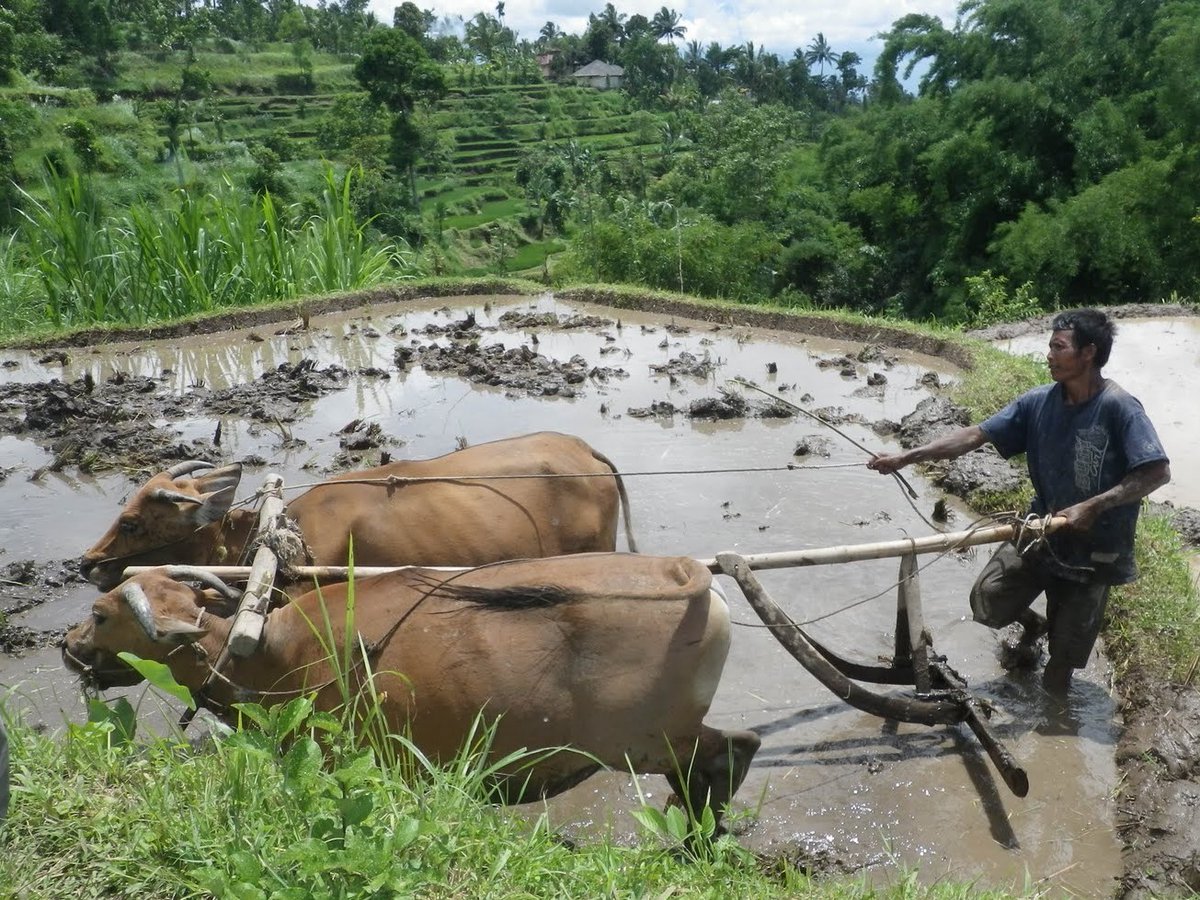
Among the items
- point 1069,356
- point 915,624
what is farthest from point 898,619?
point 1069,356

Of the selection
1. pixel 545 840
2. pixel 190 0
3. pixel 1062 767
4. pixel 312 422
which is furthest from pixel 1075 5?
pixel 190 0

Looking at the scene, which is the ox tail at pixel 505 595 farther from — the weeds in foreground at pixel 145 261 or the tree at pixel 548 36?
the tree at pixel 548 36

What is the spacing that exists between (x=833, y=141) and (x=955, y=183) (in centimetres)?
517

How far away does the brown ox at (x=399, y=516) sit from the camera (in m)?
4.95

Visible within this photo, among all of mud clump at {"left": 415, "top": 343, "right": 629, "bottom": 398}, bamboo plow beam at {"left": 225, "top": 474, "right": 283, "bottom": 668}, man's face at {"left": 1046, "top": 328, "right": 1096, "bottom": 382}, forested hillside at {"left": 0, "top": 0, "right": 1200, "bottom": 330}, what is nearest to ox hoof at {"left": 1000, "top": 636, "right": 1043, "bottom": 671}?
man's face at {"left": 1046, "top": 328, "right": 1096, "bottom": 382}

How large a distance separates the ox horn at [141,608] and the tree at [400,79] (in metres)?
49.8

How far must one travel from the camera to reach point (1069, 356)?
4504 millimetres

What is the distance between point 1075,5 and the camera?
77.4ft

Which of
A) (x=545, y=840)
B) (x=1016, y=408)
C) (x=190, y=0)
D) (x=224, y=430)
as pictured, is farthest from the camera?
(x=190, y=0)

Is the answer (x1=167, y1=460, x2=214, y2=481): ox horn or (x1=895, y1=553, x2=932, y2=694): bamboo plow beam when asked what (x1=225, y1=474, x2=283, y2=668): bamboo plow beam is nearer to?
(x1=167, y1=460, x2=214, y2=481): ox horn

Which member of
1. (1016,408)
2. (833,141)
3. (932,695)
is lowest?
(932,695)

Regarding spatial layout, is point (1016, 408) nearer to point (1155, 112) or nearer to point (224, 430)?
point (224, 430)

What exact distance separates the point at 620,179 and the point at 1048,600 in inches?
1822

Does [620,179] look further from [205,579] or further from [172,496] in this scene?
[205,579]
